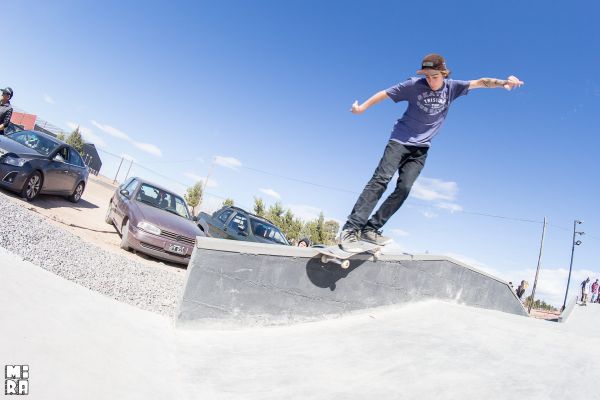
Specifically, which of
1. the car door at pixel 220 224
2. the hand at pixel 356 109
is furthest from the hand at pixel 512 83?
the car door at pixel 220 224

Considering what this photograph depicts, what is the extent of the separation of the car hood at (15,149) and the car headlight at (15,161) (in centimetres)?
11

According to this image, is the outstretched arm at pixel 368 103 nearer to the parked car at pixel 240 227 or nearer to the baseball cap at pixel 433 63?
the baseball cap at pixel 433 63

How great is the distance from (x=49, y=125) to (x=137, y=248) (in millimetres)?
58917

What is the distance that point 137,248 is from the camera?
7.86 m

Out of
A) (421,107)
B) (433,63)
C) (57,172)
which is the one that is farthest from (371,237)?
(57,172)

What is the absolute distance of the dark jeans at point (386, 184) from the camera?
403 centimetres

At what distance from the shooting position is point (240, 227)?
1024 cm

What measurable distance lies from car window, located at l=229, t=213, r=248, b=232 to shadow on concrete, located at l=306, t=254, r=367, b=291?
606 centimetres

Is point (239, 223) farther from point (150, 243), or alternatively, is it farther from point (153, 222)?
point (150, 243)

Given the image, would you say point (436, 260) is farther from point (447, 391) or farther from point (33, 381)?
Answer: point (33, 381)

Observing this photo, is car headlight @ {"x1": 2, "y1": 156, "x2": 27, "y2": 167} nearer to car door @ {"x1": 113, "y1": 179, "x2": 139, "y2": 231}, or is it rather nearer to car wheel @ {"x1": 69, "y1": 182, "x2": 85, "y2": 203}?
car door @ {"x1": 113, "y1": 179, "x2": 139, "y2": 231}

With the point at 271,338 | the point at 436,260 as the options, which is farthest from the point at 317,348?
the point at 436,260
